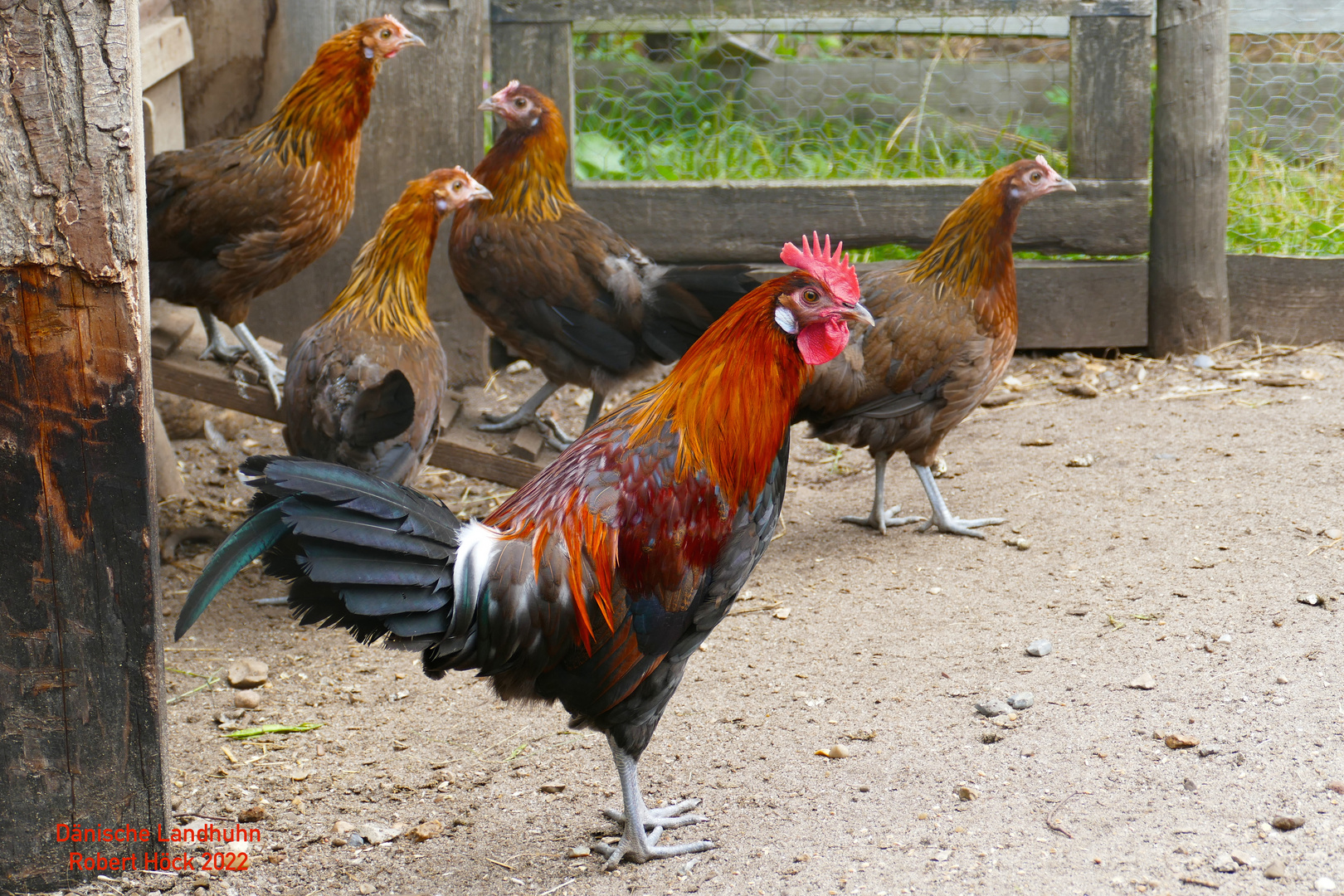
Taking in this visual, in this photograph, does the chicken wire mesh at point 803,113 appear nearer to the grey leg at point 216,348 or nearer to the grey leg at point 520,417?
the grey leg at point 520,417

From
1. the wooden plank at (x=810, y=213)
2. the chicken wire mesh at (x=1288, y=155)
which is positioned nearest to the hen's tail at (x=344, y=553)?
the wooden plank at (x=810, y=213)

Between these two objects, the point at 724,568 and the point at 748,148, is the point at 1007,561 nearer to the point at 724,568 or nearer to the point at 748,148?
the point at 724,568

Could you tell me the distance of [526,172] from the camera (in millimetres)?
4867

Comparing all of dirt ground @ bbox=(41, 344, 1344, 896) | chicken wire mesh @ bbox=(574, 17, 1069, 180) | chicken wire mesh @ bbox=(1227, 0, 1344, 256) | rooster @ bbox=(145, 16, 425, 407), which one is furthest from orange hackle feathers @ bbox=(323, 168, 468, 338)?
chicken wire mesh @ bbox=(1227, 0, 1344, 256)

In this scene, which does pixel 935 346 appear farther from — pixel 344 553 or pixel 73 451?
pixel 73 451

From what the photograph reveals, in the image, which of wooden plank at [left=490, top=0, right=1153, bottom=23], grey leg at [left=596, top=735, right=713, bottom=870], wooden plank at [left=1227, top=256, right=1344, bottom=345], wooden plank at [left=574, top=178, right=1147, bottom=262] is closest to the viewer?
grey leg at [left=596, top=735, right=713, bottom=870]

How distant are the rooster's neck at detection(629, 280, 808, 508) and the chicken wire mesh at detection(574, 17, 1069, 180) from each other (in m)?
3.97

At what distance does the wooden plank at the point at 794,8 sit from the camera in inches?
214

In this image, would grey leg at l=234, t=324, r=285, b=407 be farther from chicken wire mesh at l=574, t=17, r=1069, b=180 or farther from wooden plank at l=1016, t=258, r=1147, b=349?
wooden plank at l=1016, t=258, r=1147, b=349

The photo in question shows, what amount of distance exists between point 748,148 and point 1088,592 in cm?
387

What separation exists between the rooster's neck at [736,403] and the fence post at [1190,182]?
156 inches

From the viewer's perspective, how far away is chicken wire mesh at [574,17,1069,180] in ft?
21.5

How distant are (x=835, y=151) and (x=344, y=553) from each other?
5150 millimetres

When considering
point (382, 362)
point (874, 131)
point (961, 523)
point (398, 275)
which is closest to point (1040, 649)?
point (961, 523)
